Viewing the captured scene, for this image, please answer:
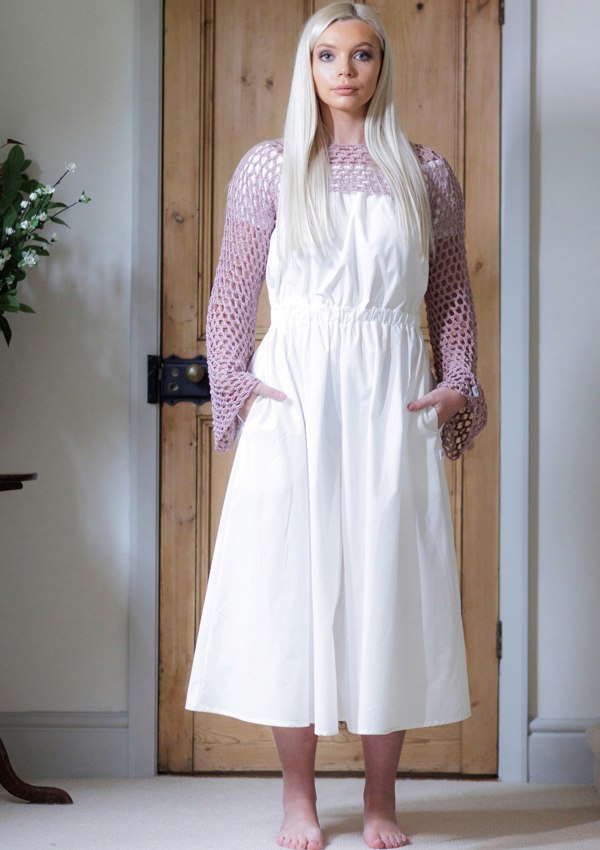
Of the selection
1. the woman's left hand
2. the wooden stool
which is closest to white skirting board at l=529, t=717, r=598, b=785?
the woman's left hand

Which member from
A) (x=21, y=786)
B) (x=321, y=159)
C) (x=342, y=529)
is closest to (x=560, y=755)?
(x=342, y=529)

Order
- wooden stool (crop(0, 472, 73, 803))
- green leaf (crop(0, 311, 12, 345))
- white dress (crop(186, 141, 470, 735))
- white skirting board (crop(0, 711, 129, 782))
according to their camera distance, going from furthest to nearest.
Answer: white skirting board (crop(0, 711, 129, 782)) → green leaf (crop(0, 311, 12, 345)) → wooden stool (crop(0, 472, 73, 803)) → white dress (crop(186, 141, 470, 735))

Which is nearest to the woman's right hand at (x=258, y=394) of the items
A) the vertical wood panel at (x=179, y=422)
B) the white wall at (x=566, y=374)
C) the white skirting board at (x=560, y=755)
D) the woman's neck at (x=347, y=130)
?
the woman's neck at (x=347, y=130)

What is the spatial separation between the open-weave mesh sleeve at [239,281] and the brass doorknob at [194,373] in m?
0.47

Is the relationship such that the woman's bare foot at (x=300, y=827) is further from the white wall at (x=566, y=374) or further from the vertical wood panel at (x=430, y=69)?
the vertical wood panel at (x=430, y=69)

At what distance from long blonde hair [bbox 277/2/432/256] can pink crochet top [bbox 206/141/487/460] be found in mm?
33

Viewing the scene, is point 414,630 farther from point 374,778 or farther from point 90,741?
point 90,741

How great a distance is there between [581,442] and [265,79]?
3.75 feet

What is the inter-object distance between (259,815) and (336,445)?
84 cm

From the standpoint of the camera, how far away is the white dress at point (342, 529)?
1647 mm

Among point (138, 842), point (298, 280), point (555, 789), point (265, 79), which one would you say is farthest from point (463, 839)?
point (265, 79)

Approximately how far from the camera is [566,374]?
2291mm

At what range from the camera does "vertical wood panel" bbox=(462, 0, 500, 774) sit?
2.31 meters

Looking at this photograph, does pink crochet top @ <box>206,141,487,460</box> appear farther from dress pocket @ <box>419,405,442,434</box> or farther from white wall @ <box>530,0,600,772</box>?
white wall @ <box>530,0,600,772</box>
